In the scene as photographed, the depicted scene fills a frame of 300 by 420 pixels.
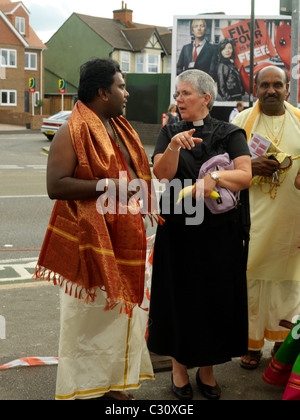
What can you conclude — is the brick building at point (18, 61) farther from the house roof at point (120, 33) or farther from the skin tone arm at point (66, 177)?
the skin tone arm at point (66, 177)

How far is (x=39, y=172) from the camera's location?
16.9 m

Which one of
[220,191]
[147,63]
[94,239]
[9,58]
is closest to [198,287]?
[220,191]

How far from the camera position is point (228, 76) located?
26.4 metres

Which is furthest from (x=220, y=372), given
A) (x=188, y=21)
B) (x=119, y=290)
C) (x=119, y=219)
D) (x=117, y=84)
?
(x=188, y=21)

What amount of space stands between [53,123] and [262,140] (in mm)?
25759

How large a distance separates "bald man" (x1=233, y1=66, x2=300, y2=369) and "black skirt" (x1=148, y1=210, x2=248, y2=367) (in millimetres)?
522

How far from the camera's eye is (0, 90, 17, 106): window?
52403 mm

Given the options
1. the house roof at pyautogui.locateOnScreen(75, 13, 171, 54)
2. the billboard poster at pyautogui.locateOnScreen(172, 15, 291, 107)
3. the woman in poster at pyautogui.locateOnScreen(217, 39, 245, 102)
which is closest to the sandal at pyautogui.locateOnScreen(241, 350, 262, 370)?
the billboard poster at pyautogui.locateOnScreen(172, 15, 291, 107)

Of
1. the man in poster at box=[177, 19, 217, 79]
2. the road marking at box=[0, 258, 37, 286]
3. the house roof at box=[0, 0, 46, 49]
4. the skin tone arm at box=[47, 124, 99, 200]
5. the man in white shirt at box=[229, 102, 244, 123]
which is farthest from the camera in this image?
the house roof at box=[0, 0, 46, 49]

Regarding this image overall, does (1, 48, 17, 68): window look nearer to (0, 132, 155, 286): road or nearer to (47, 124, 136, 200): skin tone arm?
(0, 132, 155, 286): road

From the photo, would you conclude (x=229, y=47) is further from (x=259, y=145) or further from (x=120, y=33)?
(x=120, y=33)

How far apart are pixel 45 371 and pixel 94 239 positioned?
126 cm

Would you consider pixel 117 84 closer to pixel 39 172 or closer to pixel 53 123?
pixel 39 172

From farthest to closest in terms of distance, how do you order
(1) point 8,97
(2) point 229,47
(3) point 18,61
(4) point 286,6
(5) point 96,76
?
1. (3) point 18,61
2. (1) point 8,97
3. (2) point 229,47
4. (4) point 286,6
5. (5) point 96,76
